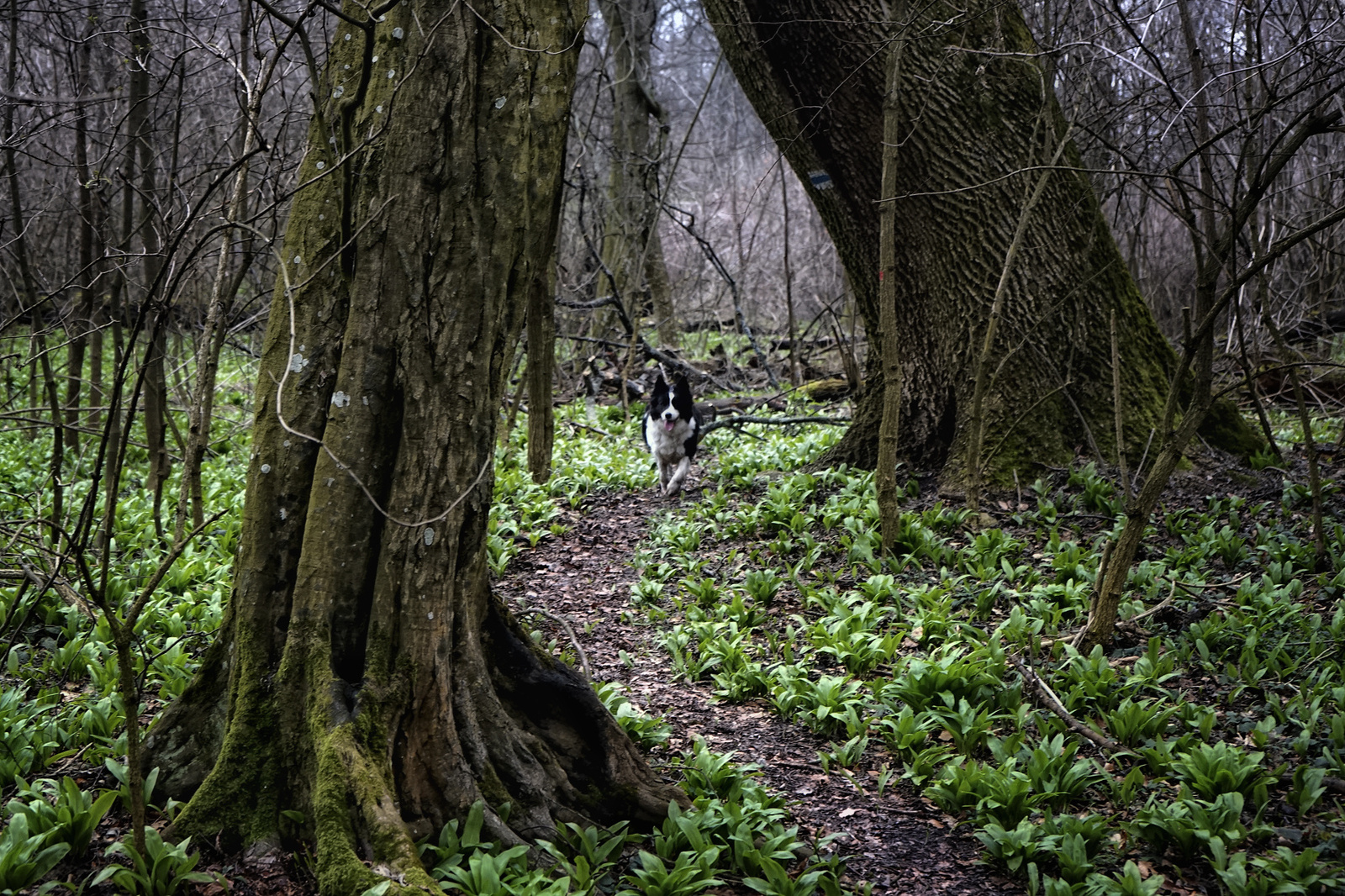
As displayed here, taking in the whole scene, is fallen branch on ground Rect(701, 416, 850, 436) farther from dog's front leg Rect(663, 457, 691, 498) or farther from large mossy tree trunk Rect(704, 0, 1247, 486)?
large mossy tree trunk Rect(704, 0, 1247, 486)

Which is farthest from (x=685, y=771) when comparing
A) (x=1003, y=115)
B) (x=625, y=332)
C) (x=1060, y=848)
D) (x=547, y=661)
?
(x=625, y=332)

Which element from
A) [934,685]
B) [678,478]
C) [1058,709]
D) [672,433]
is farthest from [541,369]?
[1058,709]

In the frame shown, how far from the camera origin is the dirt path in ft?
11.5

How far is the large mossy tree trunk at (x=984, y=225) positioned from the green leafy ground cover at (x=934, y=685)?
26.8 inches

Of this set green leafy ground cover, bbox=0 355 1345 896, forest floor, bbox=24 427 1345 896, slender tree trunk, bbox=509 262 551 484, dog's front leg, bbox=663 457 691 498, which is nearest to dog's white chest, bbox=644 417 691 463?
dog's front leg, bbox=663 457 691 498

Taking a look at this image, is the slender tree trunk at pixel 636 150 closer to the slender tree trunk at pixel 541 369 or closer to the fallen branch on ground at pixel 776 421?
the fallen branch on ground at pixel 776 421

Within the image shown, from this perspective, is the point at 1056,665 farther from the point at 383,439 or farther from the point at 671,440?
the point at 671,440

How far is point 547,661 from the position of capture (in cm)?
388

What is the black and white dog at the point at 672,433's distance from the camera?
30.1 feet

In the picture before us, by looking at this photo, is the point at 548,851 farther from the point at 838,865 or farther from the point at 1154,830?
the point at 1154,830

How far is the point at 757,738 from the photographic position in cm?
454

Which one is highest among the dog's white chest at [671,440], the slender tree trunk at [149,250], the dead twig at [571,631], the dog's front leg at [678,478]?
the slender tree trunk at [149,250]

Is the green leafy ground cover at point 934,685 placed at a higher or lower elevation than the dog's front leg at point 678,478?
lower

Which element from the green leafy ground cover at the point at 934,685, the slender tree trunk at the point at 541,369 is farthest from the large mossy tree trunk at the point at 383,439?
the slender tree trunk at the point at 541,369
